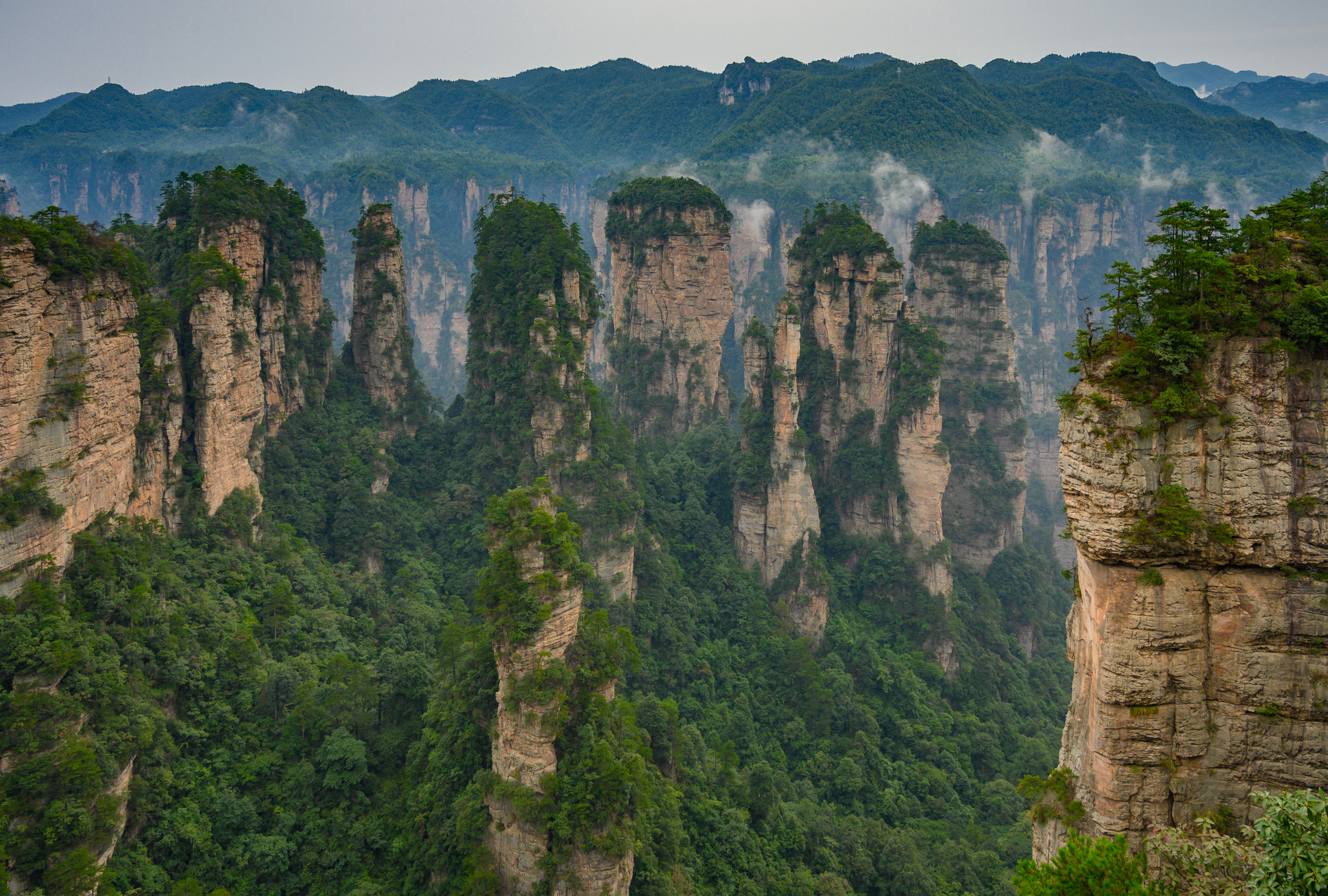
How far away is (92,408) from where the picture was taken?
2830cm

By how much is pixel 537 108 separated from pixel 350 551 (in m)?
159

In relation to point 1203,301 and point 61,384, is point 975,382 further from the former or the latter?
point 61,384

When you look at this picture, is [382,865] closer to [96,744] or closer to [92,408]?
[96,744]

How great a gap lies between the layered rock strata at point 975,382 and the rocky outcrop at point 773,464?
53.3ft

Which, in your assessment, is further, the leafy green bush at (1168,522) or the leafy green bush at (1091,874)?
the leafy green bush at (1168,522)

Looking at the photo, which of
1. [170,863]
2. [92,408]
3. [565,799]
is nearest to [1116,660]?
[565,799]

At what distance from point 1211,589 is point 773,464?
3459 cm

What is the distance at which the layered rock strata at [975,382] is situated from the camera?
203ft

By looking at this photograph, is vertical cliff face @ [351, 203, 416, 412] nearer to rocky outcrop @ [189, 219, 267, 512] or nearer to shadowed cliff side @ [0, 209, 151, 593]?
rocky outcrop @ [189, 219, 267, 512]

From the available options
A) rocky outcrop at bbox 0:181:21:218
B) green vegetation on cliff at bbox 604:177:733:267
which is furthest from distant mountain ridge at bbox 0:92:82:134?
green vegetation on cliff at bbox 604:177:733:267

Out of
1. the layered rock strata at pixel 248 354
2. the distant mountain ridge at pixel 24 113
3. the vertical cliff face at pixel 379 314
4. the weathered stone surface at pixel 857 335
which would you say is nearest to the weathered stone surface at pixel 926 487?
the weathered stone surface at pixel 857 335

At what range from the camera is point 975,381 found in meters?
63.7

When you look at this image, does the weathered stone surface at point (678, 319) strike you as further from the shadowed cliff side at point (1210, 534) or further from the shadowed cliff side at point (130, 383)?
the shadowed cliff side at point (1210, 534)

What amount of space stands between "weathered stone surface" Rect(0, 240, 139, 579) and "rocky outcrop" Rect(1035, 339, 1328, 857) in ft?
96.9
